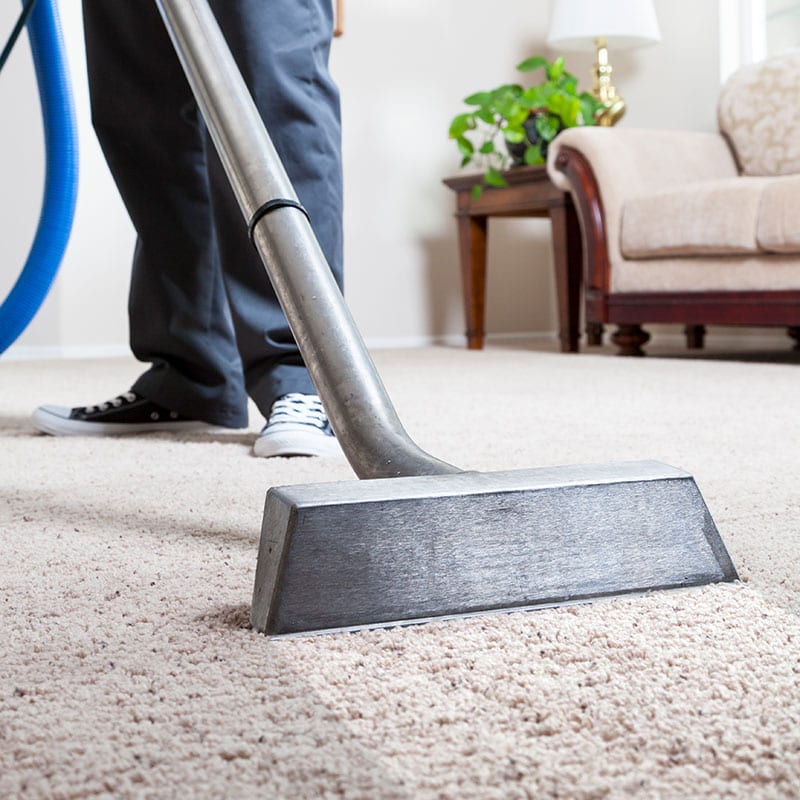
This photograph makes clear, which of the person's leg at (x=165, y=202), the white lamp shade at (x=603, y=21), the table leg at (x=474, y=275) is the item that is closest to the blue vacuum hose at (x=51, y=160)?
the person's leg at (x=165, y=202)

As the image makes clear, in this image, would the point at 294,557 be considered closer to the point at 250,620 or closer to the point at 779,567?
the point at 250,620

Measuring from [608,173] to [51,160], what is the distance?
76.3 inches

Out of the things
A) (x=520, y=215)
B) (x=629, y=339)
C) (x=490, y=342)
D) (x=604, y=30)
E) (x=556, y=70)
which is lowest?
(x=490, y=342)

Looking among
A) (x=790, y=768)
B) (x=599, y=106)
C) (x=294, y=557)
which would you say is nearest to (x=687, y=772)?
(x=790, y=768)

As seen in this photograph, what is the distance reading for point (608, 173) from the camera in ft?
10.2

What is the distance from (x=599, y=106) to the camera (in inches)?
146

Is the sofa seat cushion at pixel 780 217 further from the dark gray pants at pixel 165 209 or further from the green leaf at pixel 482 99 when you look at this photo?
the dark gray pants at pixel 165 209

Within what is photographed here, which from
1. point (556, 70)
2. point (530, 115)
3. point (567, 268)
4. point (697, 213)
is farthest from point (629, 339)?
point (556, 70)

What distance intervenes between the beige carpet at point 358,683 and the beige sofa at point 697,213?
195 cm

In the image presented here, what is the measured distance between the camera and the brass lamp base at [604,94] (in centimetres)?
378

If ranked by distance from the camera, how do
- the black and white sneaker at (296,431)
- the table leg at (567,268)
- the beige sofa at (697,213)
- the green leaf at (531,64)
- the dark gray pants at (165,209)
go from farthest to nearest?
1. the green leaf at (531,64)
2. the table leg at (567,268)
3. the beige sofa at (697,213)
4. the dark gray pants at (165,209)
5. the black and white sneaker at (296,431)

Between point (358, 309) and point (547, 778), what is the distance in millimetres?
3771

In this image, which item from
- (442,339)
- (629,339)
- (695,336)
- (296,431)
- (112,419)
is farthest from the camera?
(442,339)

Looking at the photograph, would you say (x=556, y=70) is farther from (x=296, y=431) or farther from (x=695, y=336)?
(x=296, y=431)
